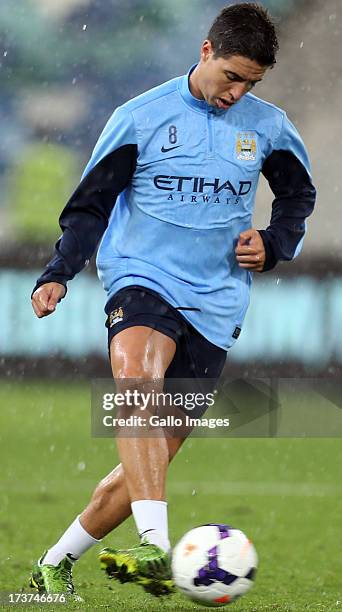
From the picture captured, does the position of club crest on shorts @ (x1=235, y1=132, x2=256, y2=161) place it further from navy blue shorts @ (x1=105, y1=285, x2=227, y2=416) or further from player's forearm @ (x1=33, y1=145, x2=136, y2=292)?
navy blue shorts @ (x1=105, y1=285, x2=227, y2=416)

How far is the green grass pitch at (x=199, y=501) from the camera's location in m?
4.37

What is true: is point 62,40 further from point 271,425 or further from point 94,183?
point 94,183

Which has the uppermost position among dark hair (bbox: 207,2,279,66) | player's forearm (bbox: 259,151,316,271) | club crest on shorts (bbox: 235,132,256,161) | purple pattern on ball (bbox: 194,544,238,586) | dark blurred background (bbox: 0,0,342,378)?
dark blurred background (bbox: 0,0,342,378)

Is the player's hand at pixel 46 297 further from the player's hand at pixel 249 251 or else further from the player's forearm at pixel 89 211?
the player's hand at pixel 249 251

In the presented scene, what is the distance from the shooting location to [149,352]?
12.2 ft

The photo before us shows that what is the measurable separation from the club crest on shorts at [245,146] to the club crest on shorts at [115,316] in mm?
665

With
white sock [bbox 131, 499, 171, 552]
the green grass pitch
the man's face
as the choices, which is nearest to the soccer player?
the man's face

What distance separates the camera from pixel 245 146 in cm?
409

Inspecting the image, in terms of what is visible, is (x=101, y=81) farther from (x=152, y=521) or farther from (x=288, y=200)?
(x=152, y=521)

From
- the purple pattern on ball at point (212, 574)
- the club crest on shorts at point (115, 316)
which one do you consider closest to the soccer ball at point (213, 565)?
the purple pattern on ball at point (212, 574)

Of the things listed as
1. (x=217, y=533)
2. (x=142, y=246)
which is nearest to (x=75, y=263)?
(x=142, y=246)

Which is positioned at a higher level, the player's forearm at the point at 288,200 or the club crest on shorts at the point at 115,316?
the player's forearm at the point at 288,200

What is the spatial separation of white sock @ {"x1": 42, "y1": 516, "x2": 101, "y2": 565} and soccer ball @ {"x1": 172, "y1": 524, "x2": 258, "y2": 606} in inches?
30.3

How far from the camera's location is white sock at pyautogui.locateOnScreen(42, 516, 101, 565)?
4.15 metres
